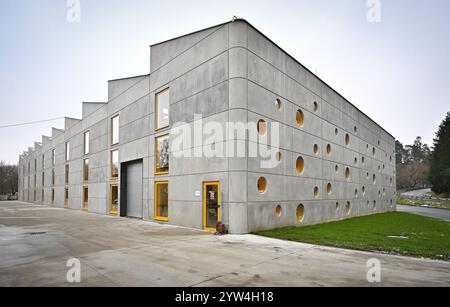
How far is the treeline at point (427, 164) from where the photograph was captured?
215 feet

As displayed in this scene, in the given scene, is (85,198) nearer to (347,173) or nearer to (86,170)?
(86,170)

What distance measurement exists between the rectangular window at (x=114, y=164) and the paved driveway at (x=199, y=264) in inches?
526

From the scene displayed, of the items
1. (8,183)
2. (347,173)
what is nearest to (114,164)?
(347,173)

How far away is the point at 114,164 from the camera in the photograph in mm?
24844

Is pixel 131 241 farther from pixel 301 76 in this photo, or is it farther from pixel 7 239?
pixel 301 76

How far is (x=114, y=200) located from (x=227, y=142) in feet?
49.8

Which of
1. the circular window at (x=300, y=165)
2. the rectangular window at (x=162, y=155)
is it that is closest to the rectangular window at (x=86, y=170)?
the rectangular window at (x=162, y=155)

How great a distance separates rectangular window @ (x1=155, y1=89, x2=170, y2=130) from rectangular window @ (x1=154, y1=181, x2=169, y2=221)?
367 centimetres

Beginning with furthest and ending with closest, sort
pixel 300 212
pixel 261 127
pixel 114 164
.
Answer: pixel 114 164, pixel 300 212, pixel 261 127

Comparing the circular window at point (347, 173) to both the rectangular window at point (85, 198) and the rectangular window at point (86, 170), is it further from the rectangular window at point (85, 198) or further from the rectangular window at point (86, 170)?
the rectangular window at point (86, 170)

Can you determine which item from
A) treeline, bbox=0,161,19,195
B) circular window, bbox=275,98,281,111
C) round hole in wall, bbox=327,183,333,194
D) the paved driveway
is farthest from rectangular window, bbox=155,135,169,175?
treeline, bbox=0,161,19,195

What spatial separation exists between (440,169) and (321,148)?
61.3 m

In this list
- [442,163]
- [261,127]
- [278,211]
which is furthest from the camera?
[442,163]

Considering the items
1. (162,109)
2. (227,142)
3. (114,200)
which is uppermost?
(162,109)
